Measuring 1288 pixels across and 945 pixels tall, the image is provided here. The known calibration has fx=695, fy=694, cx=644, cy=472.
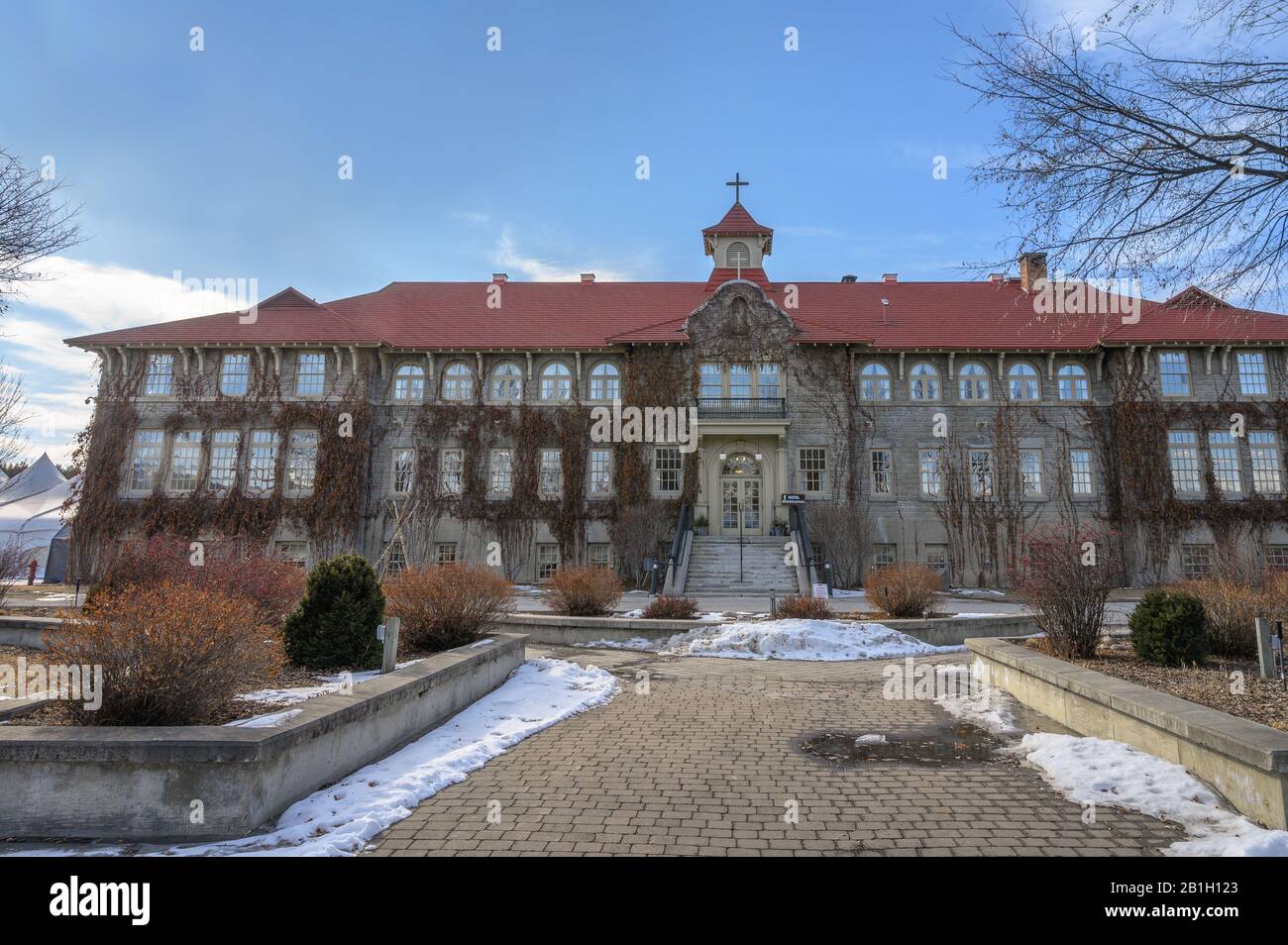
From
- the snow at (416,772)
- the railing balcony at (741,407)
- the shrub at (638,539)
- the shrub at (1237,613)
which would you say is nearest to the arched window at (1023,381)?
the railing balcony at (741,407)

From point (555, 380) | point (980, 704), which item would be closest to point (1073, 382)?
point (555, 380)

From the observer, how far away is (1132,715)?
5.76m

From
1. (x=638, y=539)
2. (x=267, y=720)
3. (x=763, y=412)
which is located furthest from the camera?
(x=763, y=412)

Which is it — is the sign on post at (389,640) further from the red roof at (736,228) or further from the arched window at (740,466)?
the red roof at (736,228)

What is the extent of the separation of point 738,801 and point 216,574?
292 inches

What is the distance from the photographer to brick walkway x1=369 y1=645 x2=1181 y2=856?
4.13 metres

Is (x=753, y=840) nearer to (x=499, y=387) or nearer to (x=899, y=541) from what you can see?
(x=899, y=541)

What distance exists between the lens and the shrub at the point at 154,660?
15.8 ft

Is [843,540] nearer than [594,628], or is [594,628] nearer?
[594,628]

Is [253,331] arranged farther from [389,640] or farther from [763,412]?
[389,640]

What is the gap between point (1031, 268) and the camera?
25.4 ft

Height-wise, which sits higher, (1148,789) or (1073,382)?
(1073,382)

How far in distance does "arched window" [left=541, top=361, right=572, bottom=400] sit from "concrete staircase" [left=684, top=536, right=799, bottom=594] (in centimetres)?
788
